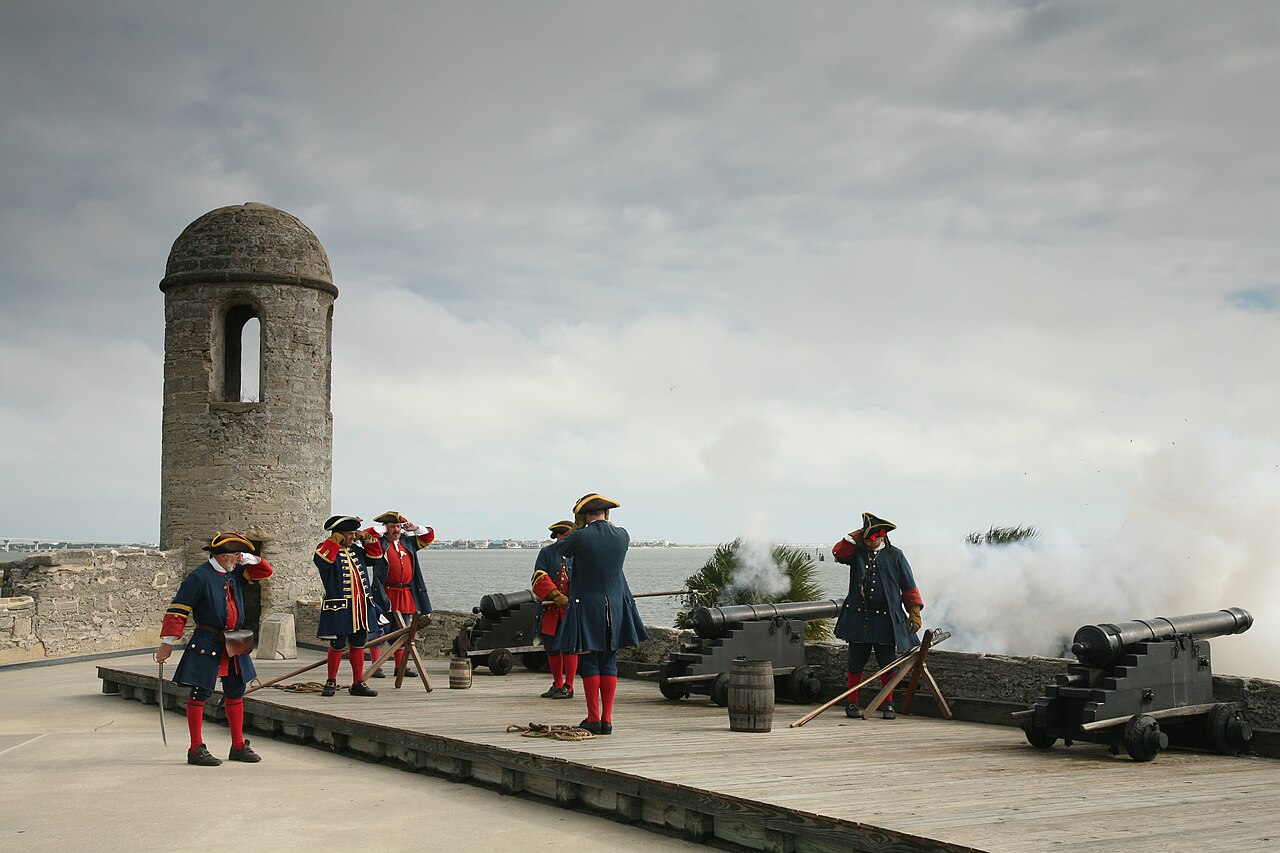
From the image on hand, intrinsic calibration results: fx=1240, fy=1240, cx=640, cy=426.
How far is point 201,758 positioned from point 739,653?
4.49 metres

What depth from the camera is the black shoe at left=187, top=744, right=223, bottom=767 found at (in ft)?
28.9

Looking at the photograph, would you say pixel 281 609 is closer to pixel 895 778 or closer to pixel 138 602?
pixel 138 602

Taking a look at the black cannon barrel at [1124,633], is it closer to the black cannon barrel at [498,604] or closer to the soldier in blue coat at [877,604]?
the soldier in blue coat at [877,604]

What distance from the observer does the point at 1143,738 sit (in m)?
7.61

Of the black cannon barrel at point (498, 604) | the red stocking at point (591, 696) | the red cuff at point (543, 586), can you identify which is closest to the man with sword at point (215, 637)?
the red cuff at point (543, 586)

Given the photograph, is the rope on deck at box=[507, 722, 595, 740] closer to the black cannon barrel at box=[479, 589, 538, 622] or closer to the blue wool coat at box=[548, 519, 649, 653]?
the blue wool coat at box=[548, 519, 649, 653]

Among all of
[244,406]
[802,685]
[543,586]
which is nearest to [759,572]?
[244,406]

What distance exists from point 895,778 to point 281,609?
1478cm

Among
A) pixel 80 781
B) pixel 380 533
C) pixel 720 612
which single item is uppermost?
pixel 380 533

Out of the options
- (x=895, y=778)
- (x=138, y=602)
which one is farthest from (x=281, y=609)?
(x=895, y=778)

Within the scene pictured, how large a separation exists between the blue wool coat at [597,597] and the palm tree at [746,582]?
1062cm

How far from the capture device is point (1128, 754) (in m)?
7.99

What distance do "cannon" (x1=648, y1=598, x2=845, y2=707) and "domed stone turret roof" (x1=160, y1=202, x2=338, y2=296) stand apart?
11685mm

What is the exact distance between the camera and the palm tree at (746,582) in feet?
66.6
